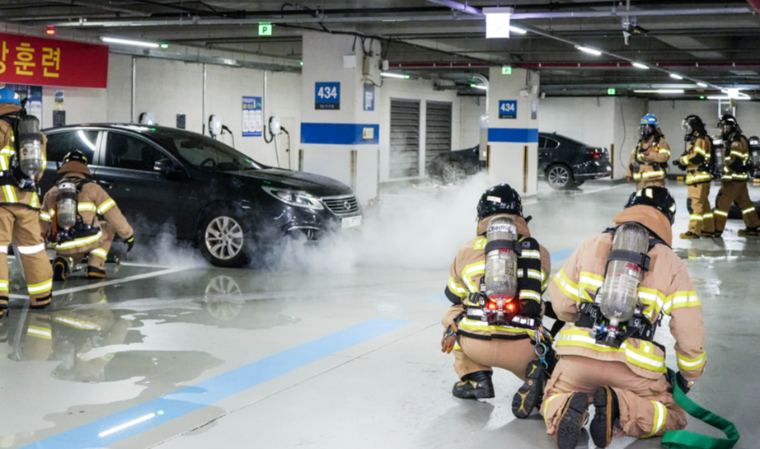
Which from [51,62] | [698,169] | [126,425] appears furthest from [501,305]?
[51,62]

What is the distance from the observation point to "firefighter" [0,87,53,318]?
6.61 metres

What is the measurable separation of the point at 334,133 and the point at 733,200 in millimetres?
6255

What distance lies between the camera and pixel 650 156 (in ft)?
39.3

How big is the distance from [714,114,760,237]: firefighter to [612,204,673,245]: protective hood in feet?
29.1

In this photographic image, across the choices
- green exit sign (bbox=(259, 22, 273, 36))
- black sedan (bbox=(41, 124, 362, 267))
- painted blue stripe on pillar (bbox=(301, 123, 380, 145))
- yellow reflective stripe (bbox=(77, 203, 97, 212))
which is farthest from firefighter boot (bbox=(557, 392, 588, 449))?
painted blue stripe on pillar (bbox=(301, 123, 380, 145))

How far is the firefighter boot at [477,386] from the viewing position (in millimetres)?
4660

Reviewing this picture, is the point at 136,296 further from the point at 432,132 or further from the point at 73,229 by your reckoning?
the point at 432,132

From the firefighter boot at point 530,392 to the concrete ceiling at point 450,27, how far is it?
21.9 ft

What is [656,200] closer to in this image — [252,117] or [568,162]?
[252,117]

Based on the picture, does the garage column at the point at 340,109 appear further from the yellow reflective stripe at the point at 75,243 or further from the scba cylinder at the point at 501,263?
the scba cylinder at the point at 501,263

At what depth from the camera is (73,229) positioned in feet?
26.3

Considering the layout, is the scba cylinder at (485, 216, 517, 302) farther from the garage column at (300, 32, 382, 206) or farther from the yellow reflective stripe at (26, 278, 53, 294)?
the garage column at (300, 32, 382, 206)

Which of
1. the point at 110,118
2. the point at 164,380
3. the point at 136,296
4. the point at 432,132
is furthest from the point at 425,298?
the point at 432,132

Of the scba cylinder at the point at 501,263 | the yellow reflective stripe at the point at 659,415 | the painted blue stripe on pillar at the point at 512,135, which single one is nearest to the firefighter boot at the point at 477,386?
the scba cylinder at the point at 501,263
